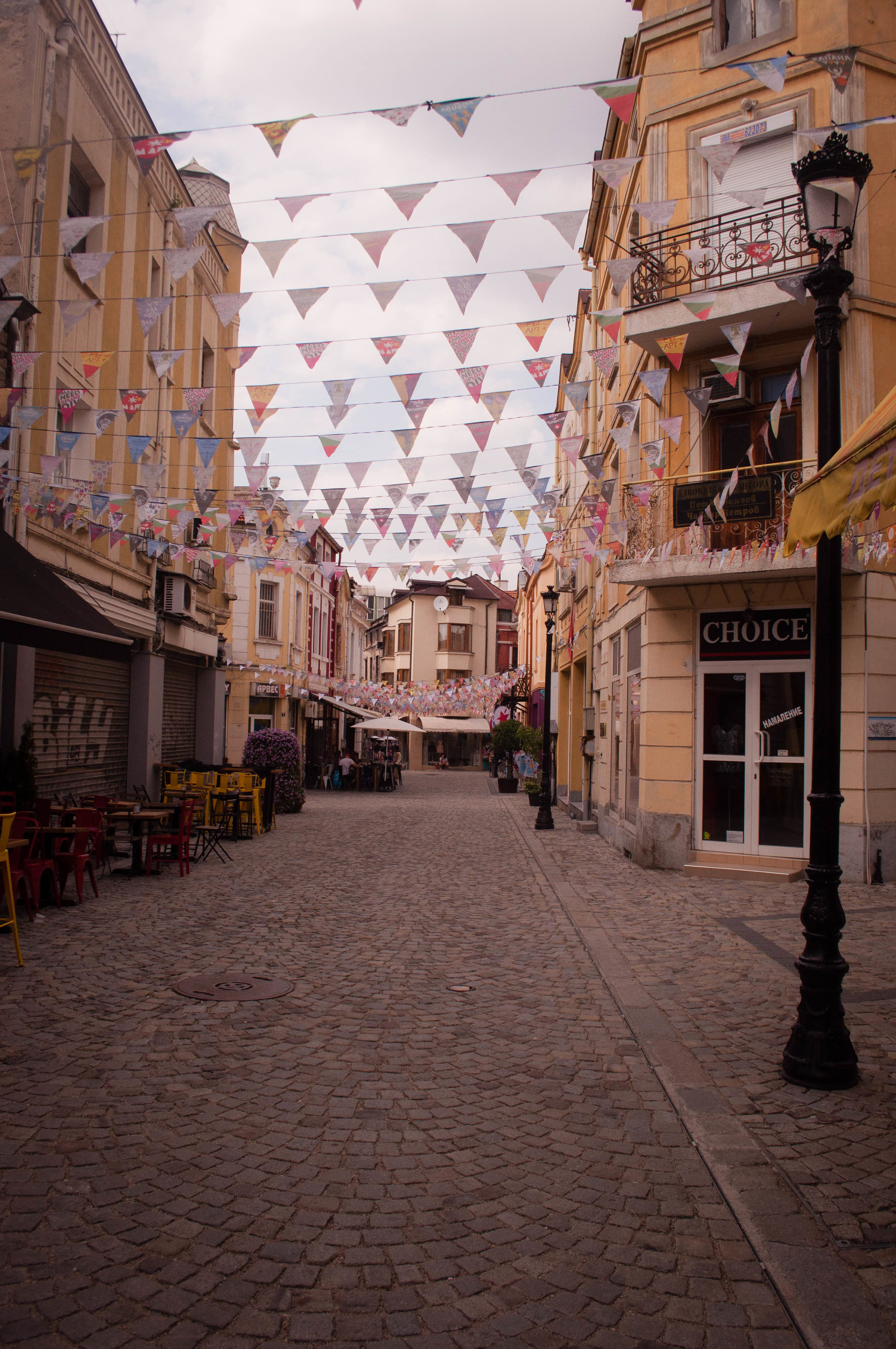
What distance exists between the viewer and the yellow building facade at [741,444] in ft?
37.5

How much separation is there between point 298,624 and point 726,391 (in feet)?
89.8

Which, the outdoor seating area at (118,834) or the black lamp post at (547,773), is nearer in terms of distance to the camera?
the outdoor seating area at (118,834)

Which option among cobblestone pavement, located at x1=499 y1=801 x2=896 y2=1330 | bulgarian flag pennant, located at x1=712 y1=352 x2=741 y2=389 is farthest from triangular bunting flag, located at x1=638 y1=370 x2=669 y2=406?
cobblestone pavement, located at x1=499 y1=801 x2=896 y2=1330

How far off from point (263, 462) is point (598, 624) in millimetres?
9247

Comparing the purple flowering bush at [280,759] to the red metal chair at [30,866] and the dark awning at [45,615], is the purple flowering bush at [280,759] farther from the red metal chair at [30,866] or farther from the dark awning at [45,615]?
the red metal chair at [30,866]

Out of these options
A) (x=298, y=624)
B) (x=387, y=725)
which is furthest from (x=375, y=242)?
(x=298, y=624)

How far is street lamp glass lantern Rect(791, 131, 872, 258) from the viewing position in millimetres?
4910

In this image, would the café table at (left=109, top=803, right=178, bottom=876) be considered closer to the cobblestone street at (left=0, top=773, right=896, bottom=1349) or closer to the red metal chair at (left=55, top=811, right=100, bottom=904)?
the red metal chair at (left=55, top=811, right=100, bottom=904)

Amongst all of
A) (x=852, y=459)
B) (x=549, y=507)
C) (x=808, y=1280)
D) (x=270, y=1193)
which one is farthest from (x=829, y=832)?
(x=549, y=507)

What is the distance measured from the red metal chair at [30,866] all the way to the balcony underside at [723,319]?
9056 millimetres

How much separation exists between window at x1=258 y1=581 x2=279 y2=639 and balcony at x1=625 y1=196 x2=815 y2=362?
78.3ft

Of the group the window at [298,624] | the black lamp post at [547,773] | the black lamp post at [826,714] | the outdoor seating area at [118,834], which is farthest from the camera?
the window at [298,624]

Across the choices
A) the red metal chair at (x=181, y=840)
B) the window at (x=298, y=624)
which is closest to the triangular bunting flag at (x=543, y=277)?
the red metal chair at (x=181, y=840)

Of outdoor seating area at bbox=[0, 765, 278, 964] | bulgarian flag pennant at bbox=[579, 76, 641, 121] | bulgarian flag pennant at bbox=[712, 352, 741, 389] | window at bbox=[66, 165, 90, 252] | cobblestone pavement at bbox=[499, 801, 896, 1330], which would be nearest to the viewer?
cobblestone pavement at bbox=[499, 801, 896, 1330]
